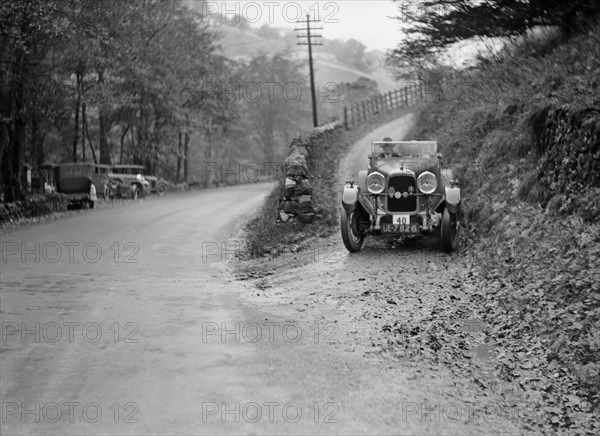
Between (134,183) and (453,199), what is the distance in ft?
83.0

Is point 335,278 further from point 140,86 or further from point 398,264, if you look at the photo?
point 140,86

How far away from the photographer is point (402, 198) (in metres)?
11.9

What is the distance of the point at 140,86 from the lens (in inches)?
1351

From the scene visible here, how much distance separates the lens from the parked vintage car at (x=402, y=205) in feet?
38.3

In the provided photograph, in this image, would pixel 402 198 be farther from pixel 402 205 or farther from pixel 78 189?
pixel 78 189

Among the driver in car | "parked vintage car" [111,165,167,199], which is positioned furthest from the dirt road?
"parked vintage car" [111,165,167,199]

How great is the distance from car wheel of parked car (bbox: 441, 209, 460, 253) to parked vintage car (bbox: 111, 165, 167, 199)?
23.8m

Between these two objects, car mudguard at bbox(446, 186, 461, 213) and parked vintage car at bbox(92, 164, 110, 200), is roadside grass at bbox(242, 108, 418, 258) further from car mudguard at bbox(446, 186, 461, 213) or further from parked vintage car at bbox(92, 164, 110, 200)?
parked vintage car at bbox(92, 164, 110, 200)

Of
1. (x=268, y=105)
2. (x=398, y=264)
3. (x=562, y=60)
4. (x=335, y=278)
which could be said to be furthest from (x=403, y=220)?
(x=268, y=105)

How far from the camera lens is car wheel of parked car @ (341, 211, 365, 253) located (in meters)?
11.8

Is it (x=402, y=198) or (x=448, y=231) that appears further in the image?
(x=402, y=198)

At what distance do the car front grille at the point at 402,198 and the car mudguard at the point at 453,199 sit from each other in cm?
62

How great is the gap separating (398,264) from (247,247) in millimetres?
4864

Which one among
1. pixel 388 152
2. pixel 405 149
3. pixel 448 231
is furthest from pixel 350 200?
pixel 405 149
